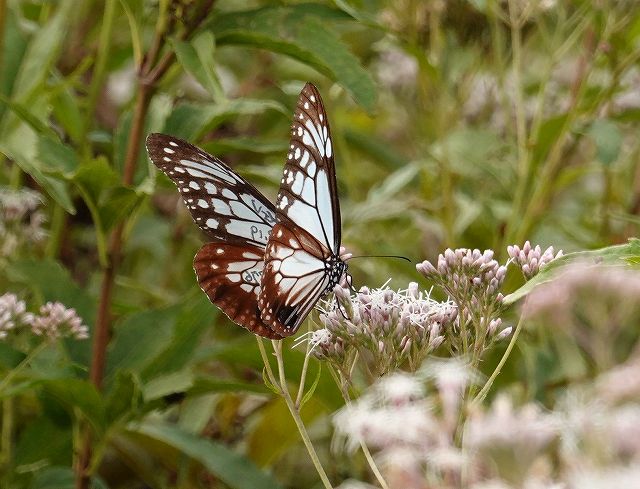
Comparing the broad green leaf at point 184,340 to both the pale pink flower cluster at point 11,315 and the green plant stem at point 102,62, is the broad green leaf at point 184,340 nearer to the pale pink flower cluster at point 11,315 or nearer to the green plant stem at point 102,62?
the pale pink flower cluster at point 11,315

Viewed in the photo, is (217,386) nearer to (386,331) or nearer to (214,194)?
(214,194)

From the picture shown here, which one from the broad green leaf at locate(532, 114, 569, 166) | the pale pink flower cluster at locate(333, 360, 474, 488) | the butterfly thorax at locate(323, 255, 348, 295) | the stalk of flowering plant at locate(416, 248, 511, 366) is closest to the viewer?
the pale pink flower cluster at locate(333, 360, 474, 488)

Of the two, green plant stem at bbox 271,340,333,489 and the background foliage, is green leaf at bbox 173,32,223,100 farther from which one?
green plant stem at bbox 271,340,333,489

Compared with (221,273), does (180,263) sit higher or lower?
higher

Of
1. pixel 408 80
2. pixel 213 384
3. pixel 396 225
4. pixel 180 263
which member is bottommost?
pixel 213 384

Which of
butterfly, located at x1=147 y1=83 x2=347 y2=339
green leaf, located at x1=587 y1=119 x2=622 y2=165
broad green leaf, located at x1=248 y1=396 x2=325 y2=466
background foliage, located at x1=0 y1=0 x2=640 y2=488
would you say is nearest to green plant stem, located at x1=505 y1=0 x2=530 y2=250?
background foliage, located at x1=0 y1=0 x2=640 y2=488

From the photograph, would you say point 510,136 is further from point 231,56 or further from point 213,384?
point 231,56

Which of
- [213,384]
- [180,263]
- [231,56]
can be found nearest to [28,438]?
[213,384]
